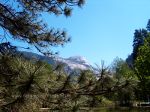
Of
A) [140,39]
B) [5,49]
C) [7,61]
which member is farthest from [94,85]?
[140,39]

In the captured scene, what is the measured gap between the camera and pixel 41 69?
17.5ft

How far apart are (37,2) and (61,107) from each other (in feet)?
11.1

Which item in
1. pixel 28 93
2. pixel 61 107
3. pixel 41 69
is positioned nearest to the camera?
pixel 41 69

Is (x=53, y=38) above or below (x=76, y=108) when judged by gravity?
above

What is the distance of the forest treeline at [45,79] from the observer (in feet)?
18.9

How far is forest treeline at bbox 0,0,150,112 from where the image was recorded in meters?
5.75

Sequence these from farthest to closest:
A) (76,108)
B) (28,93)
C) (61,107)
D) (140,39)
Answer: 1. (140,39)
2. (61,107)
3. (76,108)
4. (28,93)

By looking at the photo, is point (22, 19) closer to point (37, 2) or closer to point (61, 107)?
point (37, 2)

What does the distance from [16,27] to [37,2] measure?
91 centimetres

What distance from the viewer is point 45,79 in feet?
17.4

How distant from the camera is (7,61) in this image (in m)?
9.05

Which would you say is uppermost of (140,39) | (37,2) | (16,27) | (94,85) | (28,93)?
(140,39)

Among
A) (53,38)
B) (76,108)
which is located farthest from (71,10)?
(76,108)

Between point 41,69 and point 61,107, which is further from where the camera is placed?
point 61,107
